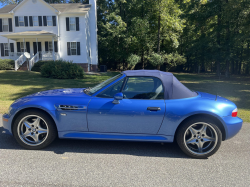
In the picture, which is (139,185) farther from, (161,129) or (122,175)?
(161,129)

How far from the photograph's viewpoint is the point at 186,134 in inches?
156

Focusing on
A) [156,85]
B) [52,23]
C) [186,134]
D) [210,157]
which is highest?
[52,23]

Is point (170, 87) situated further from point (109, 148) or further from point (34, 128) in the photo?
point (34, 128)

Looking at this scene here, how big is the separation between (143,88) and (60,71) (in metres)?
14.0

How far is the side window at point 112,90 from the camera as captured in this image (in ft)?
13.4

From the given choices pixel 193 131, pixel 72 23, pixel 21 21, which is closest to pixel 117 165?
pixel 193 131

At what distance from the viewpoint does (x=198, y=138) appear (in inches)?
154

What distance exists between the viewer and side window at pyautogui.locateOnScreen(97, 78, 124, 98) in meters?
4.07

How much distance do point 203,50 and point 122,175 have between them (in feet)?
83.4

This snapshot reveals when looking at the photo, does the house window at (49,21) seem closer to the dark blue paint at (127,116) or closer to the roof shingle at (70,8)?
the roof shingle at (70,8)

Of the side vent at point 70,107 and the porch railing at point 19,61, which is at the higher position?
the porch railing at point 19,61

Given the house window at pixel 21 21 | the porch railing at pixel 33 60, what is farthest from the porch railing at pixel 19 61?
the house window at pixel 21 21

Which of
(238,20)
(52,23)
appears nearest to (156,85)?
(238,20)

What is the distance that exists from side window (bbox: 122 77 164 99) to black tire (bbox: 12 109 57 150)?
1515mm
